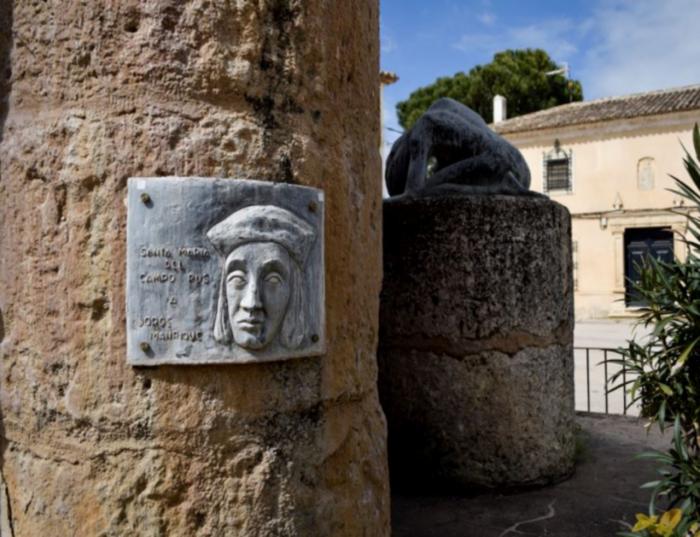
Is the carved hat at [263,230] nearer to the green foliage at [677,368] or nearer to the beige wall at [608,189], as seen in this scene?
the green foliage at [677,368]

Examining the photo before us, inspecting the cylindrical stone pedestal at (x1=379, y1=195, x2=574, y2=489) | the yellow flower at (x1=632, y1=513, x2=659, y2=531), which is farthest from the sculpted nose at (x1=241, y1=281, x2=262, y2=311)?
the cylindrical stone pedestal at (x1=379, y1=195, x2=574, y2=489)

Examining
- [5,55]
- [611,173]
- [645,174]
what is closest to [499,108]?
[611,173]

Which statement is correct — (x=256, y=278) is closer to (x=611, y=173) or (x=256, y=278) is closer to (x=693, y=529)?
(x=693, y=529)

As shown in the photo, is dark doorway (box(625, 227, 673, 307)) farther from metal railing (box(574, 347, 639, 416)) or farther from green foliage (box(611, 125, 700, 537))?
green foliage (box(611, 125, 700, 537))

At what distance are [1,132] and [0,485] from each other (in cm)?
105

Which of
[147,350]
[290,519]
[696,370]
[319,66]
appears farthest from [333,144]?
[696,370]

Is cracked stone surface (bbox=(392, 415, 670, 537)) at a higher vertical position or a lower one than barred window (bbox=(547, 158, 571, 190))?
lower

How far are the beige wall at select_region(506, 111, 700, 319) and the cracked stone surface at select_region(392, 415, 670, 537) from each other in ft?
57.3

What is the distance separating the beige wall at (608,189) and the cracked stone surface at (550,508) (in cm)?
1745

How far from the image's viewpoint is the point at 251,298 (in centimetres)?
179

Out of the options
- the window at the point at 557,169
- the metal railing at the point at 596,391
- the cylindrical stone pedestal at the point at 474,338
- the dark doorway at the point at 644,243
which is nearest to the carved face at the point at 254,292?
the cylindrical stone pedestal at the point at 474,338

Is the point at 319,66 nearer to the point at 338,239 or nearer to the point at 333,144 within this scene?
the point at 333,144

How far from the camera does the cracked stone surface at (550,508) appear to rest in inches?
120

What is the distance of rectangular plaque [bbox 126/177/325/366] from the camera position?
1.80 metres
